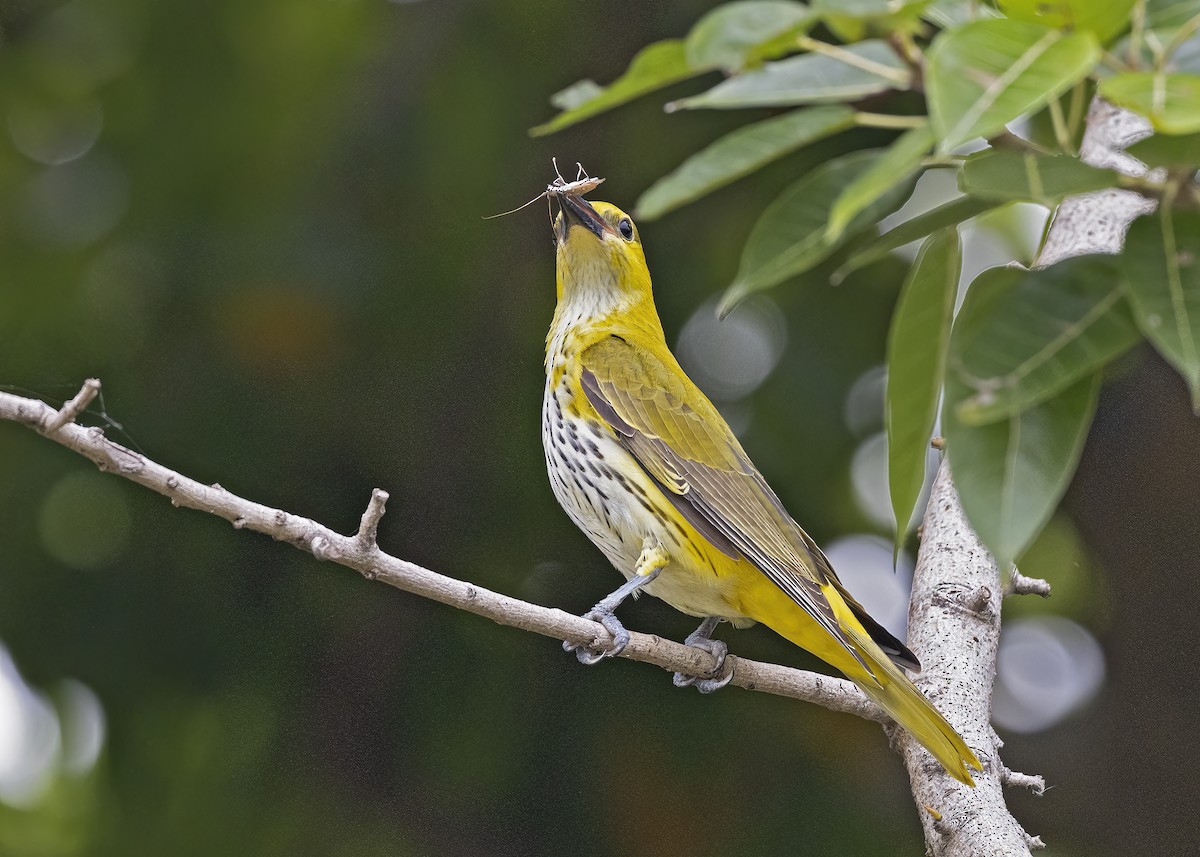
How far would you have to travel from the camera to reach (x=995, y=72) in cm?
98

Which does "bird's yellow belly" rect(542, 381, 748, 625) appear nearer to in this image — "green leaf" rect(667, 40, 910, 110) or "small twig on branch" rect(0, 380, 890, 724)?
"small twig on branch" rect(0, 380, 890, 724)

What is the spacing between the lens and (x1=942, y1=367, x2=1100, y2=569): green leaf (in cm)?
111

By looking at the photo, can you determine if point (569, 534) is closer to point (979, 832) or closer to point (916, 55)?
point (979, 832)

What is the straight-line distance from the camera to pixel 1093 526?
411 centimetres

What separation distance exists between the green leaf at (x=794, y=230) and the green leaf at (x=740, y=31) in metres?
0.18

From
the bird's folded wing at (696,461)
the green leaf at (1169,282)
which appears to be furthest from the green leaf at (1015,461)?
the bird's folded wing at (696,461)

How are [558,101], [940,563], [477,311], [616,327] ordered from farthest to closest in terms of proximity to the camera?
[477,311] < [616,327] < [940,563] < [558,101]

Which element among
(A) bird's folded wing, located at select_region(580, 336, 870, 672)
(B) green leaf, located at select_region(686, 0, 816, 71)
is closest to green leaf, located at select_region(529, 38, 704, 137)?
(B) green leaf, located at select_region(686, 0, 816, 71)

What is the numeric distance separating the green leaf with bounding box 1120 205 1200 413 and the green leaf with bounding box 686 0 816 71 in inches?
14.7

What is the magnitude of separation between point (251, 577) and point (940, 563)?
6.87 ft

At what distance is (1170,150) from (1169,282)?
0.41 feet

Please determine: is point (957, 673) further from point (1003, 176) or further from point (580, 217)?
point (1003, 176)

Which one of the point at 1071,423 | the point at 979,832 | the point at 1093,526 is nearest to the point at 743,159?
the point at 1071,423

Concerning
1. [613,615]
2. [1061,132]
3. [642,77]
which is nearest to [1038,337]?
[1061,132]
